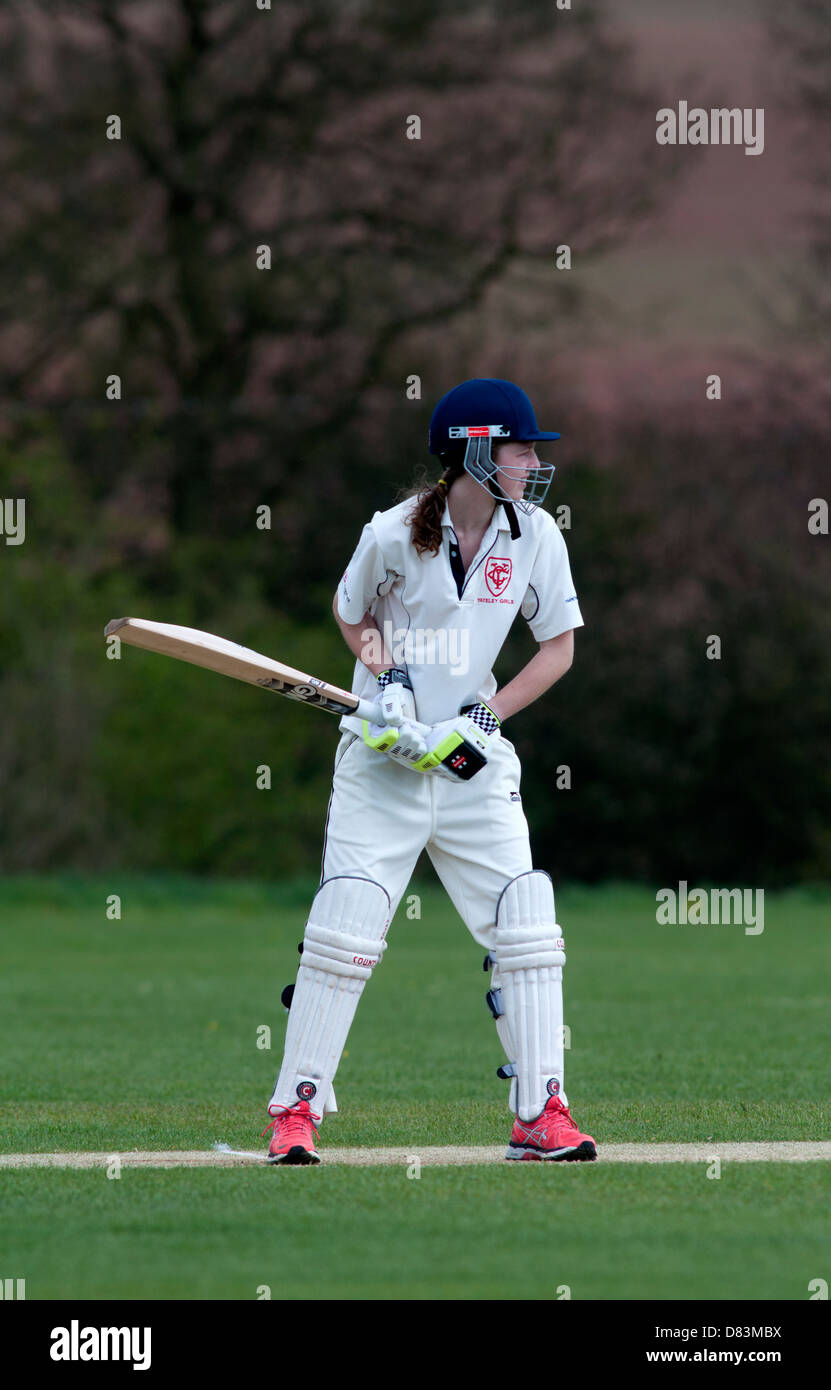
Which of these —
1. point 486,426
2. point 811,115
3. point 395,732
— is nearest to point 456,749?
point 395,732

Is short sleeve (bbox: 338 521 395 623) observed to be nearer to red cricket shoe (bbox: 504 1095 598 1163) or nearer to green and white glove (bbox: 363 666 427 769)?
green and white glove (bbox: 363 666 427 769)

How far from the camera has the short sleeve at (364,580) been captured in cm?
633

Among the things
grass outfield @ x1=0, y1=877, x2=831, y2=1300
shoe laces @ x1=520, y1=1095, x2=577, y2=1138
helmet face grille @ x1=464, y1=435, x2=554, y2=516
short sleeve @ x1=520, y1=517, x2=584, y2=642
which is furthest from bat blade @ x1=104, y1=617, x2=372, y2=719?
grass outfield @ x1=0, y1=877, x2=831, y2=1300

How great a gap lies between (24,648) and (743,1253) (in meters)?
20.6

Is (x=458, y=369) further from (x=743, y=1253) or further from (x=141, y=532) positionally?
(x=743, y=1253)

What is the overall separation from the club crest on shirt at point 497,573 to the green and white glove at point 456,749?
0.45m

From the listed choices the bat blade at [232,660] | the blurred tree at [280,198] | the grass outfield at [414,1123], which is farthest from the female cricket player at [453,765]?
the blurred tree at [280,198]

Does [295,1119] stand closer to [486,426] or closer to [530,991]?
[530,991]

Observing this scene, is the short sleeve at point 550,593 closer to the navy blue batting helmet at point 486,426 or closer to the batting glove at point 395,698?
the navy blue batting helmet at point 486,426

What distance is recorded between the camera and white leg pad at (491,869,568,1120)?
20.1ft

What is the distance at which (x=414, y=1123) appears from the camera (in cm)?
726

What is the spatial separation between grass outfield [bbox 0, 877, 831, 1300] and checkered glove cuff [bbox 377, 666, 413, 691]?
58.4 inches

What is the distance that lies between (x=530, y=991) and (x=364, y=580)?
1.38 m

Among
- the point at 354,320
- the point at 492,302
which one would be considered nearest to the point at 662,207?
the point at 492,302
